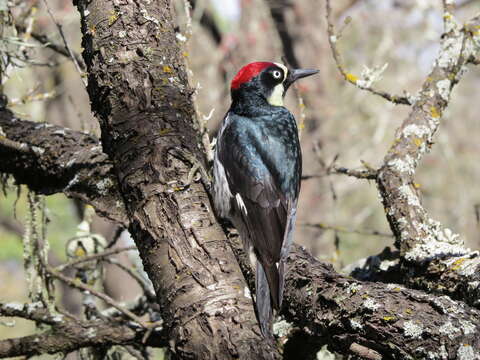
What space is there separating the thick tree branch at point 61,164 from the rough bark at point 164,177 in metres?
0.32

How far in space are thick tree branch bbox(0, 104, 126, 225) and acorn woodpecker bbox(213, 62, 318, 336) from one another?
0.49m

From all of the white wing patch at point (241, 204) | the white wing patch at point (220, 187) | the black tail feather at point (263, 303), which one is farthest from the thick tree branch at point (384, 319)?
the white wing patch at point (241, 204)

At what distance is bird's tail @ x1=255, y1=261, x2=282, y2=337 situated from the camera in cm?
190

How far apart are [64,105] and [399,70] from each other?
5154 mm

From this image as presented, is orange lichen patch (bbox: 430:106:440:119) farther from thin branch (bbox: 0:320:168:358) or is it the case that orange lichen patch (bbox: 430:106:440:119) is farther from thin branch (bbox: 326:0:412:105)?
thin branch (bbox: 0:320:168:358)

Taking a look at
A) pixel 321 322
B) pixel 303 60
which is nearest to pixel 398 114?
pixel 303 60

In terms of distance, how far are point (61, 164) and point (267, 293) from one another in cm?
109

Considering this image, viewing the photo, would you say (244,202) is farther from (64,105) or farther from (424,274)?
(64,105)

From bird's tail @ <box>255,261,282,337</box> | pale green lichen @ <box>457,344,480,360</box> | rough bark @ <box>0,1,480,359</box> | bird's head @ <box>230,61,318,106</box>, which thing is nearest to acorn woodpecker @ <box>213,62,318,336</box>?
bird's head @ <box>230,61,318,106</box>

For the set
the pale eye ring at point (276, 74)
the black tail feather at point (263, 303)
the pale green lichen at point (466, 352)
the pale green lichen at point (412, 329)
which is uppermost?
the pale eye ring at point (276, 74)

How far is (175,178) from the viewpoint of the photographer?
2.09m

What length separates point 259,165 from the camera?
3.20m

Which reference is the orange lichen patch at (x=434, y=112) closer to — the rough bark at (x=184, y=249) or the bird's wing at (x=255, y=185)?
the rough bark at (x=184, y=249)

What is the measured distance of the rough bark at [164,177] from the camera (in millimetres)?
1809
